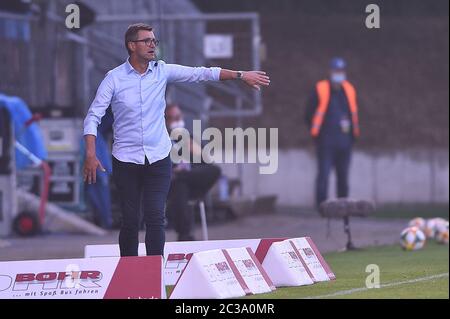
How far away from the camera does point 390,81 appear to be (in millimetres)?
33438

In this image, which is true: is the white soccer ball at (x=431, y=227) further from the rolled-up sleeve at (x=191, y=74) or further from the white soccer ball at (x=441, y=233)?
the rolled-up sleeve at (x=191, y=74)

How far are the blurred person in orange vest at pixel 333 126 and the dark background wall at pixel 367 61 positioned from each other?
8.99 meters

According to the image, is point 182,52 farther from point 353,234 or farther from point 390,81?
point 390,81

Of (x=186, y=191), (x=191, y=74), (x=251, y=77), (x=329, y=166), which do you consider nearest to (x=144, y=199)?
(x=191, y=74)

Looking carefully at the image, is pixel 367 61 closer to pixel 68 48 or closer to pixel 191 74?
pixel 68 48

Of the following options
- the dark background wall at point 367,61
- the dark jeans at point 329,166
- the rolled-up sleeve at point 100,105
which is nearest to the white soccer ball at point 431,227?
the dark jeans at point 329,166

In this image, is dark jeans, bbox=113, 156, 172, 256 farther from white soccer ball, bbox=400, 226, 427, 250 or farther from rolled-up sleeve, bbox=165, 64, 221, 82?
white soccer ball, bbox=400, 226, 427, 250

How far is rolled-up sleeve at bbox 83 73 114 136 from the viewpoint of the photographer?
1045 cm

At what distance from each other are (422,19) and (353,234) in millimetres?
15636

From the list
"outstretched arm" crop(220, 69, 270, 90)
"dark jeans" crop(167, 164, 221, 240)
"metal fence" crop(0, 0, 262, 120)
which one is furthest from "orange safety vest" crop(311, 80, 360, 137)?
"outstretched arm" crop(220, 69, 270, 90)

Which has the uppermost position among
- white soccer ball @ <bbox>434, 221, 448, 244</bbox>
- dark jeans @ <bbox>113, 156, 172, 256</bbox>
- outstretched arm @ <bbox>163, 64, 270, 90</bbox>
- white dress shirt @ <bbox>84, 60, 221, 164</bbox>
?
outstretched arm @ <bbox>163, 64, 270, 90</bbox>

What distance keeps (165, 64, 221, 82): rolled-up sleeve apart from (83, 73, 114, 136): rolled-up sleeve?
0.44 meters

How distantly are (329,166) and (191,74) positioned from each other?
10.4 meters
